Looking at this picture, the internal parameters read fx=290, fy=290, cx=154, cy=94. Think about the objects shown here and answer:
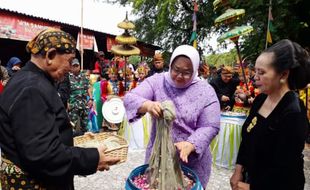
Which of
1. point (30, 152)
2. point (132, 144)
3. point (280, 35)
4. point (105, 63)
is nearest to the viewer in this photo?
point (30, 152)

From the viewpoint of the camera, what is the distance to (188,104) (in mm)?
1920

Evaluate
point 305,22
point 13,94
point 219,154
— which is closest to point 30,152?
point 13,94

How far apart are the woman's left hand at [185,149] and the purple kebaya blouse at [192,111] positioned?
0.22ft

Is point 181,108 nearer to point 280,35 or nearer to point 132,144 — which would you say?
point 132,144

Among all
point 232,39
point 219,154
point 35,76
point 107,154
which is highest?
point 232,39

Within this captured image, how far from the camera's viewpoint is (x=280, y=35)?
6871 mm

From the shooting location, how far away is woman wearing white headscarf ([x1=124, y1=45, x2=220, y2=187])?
1.84 meters

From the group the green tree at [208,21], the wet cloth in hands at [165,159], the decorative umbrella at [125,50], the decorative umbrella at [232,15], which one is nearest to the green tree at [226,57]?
the green tree at [208,21]

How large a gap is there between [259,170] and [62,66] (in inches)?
48.9

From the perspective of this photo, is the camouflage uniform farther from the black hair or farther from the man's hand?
the black hair

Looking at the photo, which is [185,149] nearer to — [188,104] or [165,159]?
[165,159]

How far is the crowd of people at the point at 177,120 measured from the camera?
49.9 inches

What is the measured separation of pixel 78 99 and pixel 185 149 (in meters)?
4.50

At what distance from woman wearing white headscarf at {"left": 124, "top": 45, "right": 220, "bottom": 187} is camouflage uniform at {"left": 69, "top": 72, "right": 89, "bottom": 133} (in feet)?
13.3
